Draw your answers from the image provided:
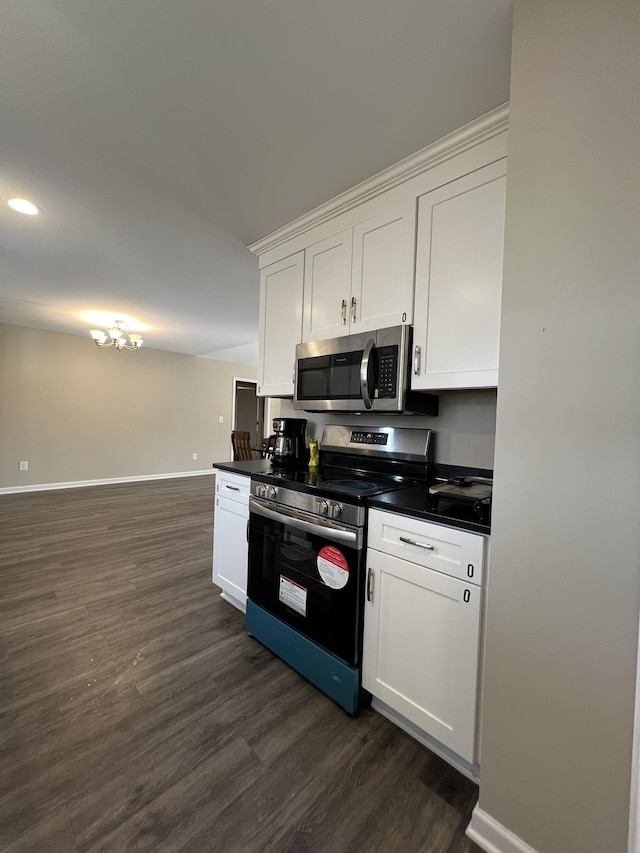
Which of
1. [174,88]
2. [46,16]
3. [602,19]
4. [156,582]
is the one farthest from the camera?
[156,582]

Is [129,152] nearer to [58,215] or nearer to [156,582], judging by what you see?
[58,215]

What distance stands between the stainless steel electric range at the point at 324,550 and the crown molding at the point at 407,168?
1.23 meters

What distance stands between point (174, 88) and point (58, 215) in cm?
140

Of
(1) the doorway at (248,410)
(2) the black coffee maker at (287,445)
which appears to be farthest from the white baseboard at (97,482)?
(2) the black coffee maker at (287,445)

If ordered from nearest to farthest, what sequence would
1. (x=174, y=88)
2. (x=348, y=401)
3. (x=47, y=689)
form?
(x=174, y=88) < (x=47, y=689) < (x=348, y=401)

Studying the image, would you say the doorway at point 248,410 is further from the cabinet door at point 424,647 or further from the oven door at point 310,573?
the cabinet door at point 424,647

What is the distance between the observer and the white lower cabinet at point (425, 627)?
3.73 ft

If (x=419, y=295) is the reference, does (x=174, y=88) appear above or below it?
above

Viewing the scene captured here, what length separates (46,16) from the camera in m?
1.04

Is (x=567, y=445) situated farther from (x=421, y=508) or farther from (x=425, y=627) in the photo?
(x=425, y=627)

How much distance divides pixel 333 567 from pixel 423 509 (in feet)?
1.64

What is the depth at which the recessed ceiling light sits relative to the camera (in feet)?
6.54

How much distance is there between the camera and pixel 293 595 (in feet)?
5.49

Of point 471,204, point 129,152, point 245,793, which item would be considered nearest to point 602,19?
point 471,204
